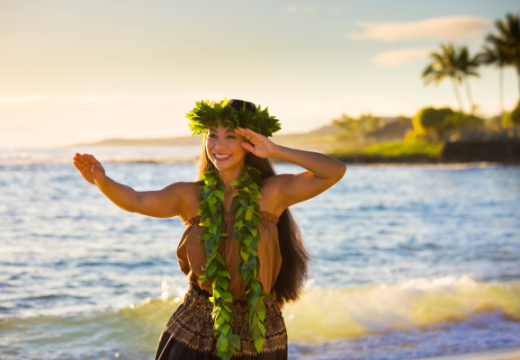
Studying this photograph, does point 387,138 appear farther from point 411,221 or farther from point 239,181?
point 239,181

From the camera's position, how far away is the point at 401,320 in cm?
620

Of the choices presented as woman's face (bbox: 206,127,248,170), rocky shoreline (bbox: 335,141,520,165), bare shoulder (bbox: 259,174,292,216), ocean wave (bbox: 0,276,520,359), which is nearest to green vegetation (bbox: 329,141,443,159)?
rocky shoreline (bbox: 335,141,520,165)

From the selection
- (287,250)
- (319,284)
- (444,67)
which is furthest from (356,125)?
(287,250)

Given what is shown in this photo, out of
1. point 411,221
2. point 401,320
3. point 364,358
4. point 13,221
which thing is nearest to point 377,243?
point 411,221

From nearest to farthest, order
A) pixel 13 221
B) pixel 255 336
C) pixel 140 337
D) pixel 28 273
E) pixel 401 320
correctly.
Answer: pixel 255 336 → pixel 140 337 → pixel 401 320 → pixel 28 273 → pixel 13 221

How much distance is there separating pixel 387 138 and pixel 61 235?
3308 inches

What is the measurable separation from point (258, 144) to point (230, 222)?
1.31 feet

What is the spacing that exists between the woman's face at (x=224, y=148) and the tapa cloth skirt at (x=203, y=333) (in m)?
0.61

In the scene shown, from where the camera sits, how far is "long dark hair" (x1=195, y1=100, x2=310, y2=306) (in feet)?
8.84

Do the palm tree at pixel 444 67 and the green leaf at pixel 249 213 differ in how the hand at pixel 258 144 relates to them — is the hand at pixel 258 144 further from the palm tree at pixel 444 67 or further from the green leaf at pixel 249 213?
the palm tree at pixel 444 67

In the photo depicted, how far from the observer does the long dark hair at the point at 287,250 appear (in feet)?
8.84

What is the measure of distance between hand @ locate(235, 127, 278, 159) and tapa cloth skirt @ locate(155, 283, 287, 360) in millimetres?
695

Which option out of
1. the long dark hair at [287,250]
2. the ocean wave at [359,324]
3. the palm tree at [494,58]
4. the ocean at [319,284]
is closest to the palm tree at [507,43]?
the palm tree at [494,58]

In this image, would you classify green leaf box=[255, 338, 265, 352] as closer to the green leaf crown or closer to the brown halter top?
the brown halter top
